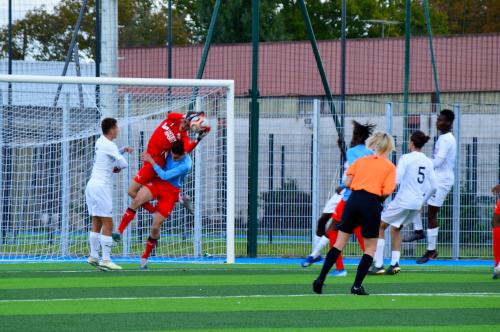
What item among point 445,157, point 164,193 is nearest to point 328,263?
point 164,193

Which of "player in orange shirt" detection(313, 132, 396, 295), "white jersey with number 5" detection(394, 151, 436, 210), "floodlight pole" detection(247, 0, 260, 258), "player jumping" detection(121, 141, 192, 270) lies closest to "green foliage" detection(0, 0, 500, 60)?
"floodlight pole" detection(247, 0, 260, 258)

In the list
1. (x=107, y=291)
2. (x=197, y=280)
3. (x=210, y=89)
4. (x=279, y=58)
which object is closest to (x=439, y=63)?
(x=279, y=58)

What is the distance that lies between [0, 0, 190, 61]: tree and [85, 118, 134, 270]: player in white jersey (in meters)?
9.01

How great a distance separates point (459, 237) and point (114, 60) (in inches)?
264

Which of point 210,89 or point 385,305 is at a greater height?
point 210,89

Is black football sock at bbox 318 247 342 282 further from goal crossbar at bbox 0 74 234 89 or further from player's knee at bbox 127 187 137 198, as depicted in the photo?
goal crossbar at bbox 0 74 234 89

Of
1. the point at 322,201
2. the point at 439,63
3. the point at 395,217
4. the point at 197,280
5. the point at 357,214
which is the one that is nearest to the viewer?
the point at 357,214

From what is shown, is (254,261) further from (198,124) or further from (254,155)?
(198,124)

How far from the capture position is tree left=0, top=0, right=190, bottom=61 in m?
29.1

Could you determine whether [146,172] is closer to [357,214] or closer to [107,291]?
[107,291]

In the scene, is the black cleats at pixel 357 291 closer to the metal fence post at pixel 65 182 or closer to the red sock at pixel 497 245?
the red sock at pixel 497 245

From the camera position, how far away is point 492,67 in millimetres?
27344

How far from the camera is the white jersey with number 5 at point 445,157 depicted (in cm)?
1695

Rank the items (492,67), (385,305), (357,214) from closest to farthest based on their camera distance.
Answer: (385,305) → (357,214) → (492,67)
